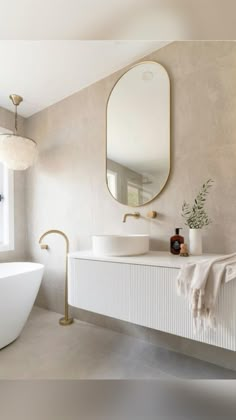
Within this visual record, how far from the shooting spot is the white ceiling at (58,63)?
1796 mm

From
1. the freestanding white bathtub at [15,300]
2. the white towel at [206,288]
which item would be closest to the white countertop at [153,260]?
the white towel at [206,288]

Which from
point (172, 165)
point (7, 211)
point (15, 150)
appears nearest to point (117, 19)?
point (172, 165)

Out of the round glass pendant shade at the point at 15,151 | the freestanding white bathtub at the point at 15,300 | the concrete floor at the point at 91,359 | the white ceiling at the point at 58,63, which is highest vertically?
the white ceiling at the point at 58,63

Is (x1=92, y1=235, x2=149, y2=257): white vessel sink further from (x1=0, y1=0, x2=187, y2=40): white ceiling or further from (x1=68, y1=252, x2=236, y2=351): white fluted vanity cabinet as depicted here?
(x1=0, y1=0, x2=187, y2=40): white ceiling

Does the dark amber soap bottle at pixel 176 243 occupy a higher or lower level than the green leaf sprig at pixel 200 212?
lower

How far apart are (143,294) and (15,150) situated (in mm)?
1856

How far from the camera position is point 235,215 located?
149 centimetres

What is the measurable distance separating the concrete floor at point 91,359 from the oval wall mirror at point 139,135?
1.13 meters

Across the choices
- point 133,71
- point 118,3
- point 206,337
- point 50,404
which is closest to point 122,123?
point 133,71

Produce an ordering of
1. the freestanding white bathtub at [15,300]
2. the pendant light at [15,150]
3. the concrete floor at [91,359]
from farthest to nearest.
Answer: the pendant light at [15,150], the freestanding white bathtub at [15,300], the concrete floor at [91,359]

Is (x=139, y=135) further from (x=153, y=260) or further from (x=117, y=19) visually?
(x=117, y=19)

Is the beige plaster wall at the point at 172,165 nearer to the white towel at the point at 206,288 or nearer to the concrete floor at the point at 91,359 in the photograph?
the concrete floor at the point at 91,359

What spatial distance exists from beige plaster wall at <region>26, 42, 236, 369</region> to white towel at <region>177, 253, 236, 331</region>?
18.5 inches

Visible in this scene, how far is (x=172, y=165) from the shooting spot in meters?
1.76
